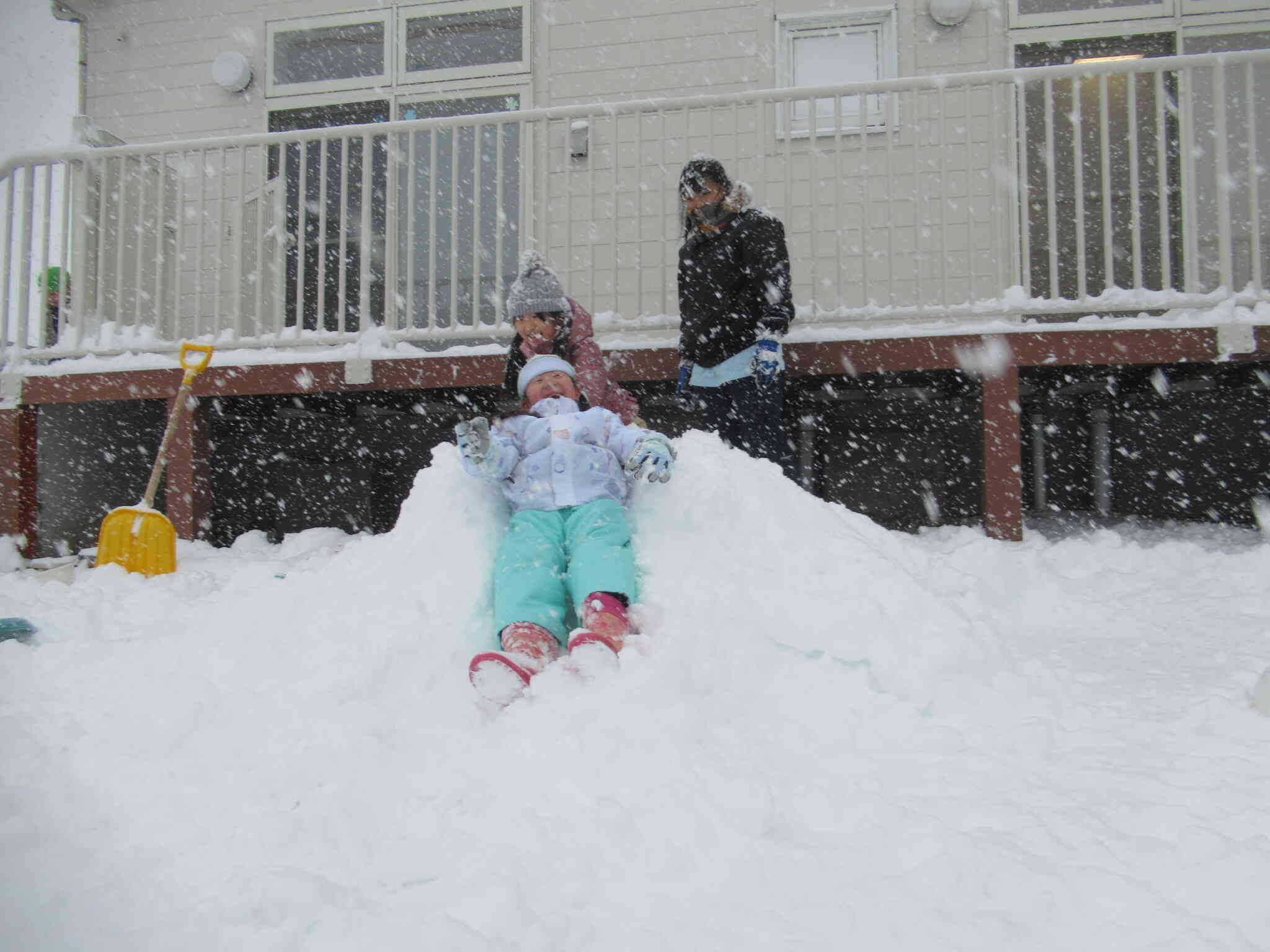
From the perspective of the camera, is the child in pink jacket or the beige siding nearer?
the child in pink jacket

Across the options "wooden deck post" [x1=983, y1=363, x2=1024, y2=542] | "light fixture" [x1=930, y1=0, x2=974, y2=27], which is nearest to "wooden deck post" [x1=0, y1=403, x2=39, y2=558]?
"wooden deck post" [x1=983, y1=363, x2=1024, y2=542]

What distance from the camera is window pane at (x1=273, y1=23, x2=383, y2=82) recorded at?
21.5 feet

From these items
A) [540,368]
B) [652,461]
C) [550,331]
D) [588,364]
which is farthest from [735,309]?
[652,461]

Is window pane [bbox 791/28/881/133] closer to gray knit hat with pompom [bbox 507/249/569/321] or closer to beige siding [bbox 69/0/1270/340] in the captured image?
beige siding [bbox 69/0/1270/340]

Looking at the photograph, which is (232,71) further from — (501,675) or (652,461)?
(501,675)

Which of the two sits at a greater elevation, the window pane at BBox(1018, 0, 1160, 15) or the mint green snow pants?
the window pane at BBox(1018, 0, 1160, 15)

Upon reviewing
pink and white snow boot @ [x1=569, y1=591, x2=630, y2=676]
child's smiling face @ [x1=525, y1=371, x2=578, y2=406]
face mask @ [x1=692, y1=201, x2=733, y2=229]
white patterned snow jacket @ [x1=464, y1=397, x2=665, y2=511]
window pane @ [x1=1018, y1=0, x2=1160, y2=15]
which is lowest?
pink and white snow boot @ [x1=569, y1=591, x2=630, y2=676]

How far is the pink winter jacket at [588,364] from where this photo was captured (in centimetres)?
349

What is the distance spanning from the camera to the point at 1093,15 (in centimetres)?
568

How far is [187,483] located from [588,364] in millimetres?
2600

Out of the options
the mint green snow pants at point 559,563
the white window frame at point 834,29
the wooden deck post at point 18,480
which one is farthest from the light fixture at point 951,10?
the wooden deck post at point 18,480

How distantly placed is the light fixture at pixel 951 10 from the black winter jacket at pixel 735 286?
2.86 m

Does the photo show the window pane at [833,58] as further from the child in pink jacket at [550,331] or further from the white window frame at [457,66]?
the child in pink jacket at [550,331]

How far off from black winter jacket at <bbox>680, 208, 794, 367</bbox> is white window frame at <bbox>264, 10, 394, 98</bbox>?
13.0 feet
